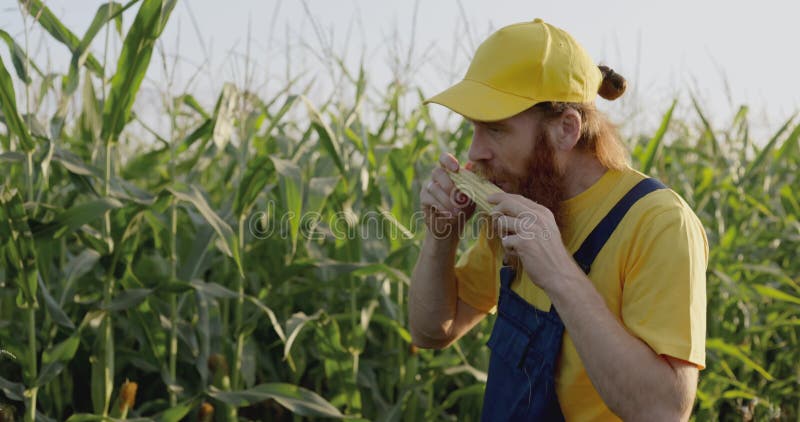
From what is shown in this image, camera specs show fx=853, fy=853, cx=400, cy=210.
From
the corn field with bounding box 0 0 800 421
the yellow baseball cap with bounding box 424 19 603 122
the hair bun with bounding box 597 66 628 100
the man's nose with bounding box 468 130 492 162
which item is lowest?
the corn field with bounding box 0 0 800 421

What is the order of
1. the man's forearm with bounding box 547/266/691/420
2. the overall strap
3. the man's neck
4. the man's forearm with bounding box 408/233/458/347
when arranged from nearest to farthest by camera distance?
the man's forearm with bounding box 547/266/691/420
the overall strap
the man's neck
the man's forearm with bounding box 408/233/458/347

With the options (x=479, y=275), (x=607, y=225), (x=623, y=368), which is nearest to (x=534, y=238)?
(x=607, y=225)

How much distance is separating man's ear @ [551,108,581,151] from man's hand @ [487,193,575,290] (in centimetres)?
21

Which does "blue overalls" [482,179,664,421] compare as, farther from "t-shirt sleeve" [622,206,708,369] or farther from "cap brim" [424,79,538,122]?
"cap brim" [424,79,538,122]

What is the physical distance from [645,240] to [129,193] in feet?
7.31

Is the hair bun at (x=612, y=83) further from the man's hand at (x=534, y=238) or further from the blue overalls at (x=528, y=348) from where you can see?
the man's hand at (x=534, y=238)

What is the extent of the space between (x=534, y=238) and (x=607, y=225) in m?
0.22

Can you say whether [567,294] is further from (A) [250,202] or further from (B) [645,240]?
(A) [250,202]

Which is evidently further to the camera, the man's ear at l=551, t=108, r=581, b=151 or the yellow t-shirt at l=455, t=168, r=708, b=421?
the man's ear at l=551, t=108, r=581, b=151

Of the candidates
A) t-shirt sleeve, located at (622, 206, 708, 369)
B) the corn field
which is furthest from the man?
the corn field

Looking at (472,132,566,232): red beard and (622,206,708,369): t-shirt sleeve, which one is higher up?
(472,132,566,232): red beard

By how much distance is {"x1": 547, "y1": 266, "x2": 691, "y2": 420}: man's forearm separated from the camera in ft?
5.72

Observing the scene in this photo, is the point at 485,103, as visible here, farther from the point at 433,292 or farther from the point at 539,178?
the point at 433,292

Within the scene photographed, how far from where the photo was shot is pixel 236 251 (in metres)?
3.01
